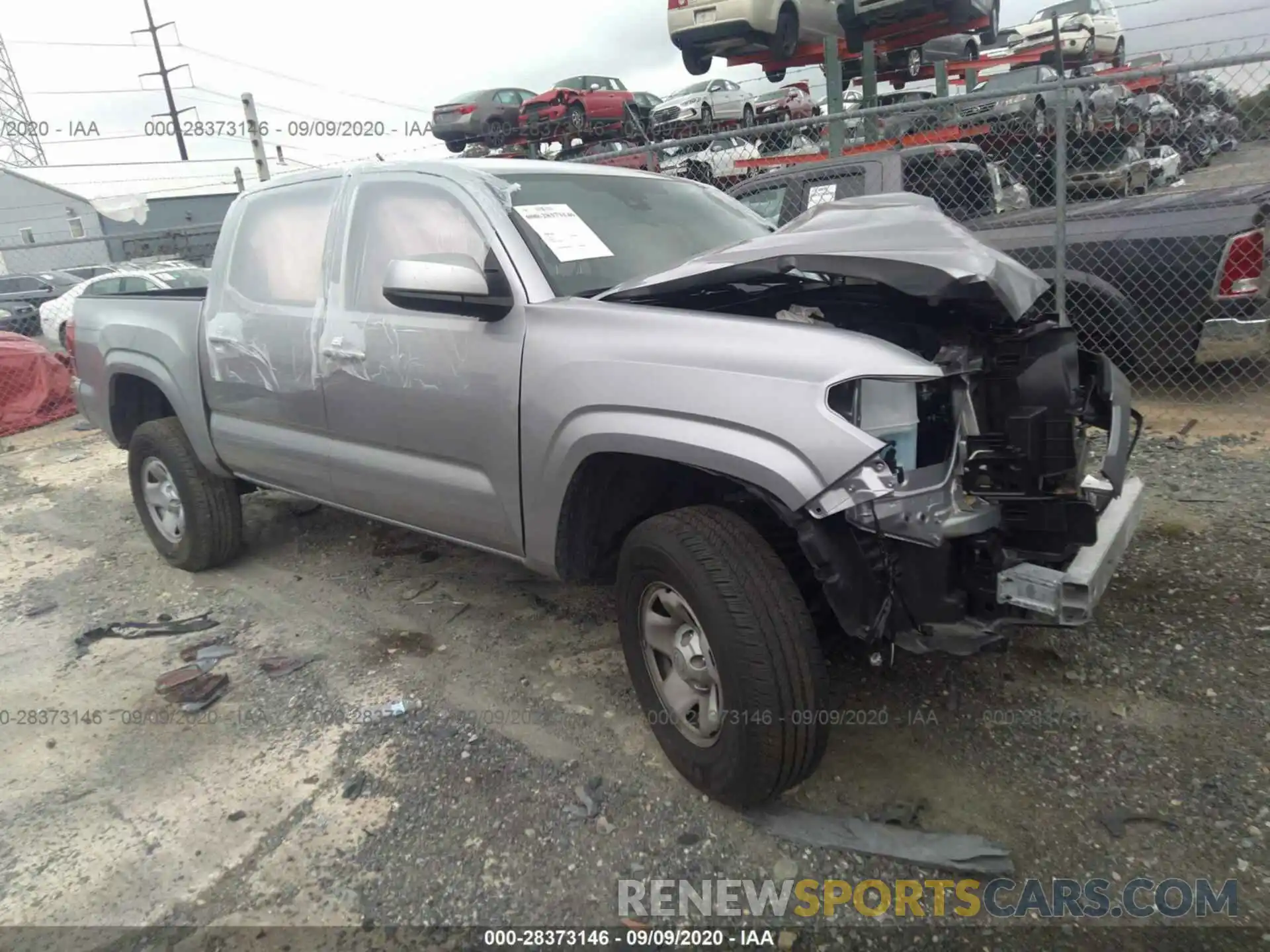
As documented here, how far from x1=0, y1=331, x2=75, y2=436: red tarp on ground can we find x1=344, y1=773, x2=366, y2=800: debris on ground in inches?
340

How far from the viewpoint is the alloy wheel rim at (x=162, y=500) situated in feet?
15.2

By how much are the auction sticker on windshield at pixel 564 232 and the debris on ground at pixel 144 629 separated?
2.54 metres

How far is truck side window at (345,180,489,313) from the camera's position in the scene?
309 cm

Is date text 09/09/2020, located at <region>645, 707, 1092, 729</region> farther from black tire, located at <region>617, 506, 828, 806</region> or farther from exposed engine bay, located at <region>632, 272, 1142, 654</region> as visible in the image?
exposed engine bay, located at <region>632, 272, 1142, 654</region>

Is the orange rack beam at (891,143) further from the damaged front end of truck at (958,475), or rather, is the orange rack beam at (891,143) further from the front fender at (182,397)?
the damaged front end of truck at (958,475)

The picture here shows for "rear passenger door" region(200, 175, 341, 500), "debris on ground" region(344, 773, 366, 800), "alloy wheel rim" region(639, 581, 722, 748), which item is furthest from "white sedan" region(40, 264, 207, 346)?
"alloy wheel rim" region(639, 581, 722, 748)

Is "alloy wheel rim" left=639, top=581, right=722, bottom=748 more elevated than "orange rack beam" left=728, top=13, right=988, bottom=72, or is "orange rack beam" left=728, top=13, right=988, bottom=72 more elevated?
"orange rack beam" left=728, top=13, right=988, bottom=72

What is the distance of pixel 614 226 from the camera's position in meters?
3.26

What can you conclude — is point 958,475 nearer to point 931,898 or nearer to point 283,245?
point 931,898

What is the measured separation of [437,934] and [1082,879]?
1687 mm

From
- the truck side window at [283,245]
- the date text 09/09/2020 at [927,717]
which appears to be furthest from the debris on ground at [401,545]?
the date text 09/09/2020 at [927,717]

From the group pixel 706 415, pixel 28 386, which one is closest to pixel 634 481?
pixel 706 415

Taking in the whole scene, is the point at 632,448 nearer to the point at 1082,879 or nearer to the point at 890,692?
the point at 890,692

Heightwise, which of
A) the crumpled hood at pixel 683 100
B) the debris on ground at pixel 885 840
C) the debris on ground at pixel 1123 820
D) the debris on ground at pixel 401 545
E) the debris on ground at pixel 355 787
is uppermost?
the crumpled hood at pixel 683 100
